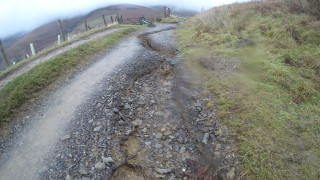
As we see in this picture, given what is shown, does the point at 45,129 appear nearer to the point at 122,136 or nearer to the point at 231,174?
the point at 122,136

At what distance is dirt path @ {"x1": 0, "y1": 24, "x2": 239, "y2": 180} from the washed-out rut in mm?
19

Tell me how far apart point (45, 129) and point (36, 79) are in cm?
264

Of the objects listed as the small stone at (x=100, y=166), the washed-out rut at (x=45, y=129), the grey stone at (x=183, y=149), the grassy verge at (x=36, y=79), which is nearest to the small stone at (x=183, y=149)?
the grey stone at (x=183, y=149)

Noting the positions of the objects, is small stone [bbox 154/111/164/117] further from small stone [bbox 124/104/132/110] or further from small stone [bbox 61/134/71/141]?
small stone [bbox 61/134/71/141]

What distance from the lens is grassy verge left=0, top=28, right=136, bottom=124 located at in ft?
16.1

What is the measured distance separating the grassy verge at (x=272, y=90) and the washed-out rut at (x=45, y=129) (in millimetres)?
3439

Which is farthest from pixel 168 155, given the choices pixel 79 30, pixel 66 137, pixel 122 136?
pixel 79 30

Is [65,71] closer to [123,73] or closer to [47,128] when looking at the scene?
[123,73]

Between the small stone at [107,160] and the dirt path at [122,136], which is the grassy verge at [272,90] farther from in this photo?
the small stone at [107,160]

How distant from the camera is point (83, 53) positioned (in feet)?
27.9

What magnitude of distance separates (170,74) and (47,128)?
390cm

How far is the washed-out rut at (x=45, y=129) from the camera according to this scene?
10.8 feet

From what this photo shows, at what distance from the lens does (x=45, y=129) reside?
410 centimetres

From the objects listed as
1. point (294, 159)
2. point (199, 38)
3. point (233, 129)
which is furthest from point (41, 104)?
point (199, 38)
